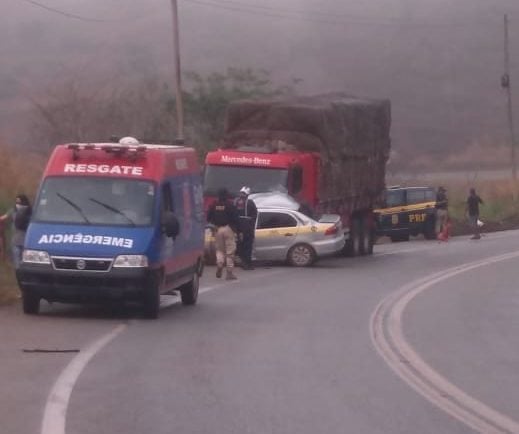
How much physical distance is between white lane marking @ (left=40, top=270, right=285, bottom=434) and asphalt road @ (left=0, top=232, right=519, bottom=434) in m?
0.02

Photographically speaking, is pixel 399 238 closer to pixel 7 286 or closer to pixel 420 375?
pixel 7 286

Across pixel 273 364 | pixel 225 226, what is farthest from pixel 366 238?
pixel 273 364

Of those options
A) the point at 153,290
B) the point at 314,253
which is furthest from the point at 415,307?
the point at 314,253

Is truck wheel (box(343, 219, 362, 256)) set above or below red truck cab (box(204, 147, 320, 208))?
below

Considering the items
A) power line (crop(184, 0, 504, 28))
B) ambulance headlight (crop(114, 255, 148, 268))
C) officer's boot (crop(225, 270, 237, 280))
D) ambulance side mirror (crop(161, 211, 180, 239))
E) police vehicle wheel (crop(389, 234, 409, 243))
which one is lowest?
police vehicle wheel (crop(389, 234, 409, 243))

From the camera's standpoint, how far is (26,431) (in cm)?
1043

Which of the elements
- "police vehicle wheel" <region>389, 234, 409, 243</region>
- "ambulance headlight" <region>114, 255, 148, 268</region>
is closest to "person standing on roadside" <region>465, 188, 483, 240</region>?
"police vehicle wheel" <region>389, 234, 409, 243</region>

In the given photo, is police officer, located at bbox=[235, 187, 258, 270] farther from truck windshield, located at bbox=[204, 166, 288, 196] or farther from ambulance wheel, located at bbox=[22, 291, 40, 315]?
ambulance wheel, located at bbox=[22, 291, 40, 315]

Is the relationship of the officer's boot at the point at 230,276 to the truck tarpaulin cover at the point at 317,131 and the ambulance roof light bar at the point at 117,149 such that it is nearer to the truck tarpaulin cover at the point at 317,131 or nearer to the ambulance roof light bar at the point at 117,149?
the truck tarpaulin cover at the point at 317,131

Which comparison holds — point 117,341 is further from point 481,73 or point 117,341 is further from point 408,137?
point 481,73

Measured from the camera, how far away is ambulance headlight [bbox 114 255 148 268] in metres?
17.8

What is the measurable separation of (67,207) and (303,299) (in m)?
5.29

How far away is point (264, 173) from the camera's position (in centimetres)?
3112

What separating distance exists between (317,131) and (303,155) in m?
0.93
